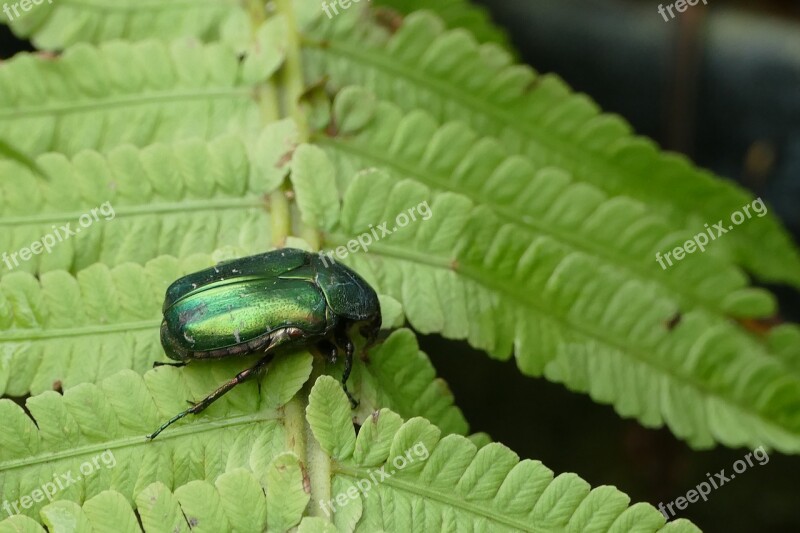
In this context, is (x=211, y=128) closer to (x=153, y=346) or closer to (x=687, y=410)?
(x=153, y=346)

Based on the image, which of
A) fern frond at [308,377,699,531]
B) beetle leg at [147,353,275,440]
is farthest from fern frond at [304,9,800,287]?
fern frond at [308,377,699,531]

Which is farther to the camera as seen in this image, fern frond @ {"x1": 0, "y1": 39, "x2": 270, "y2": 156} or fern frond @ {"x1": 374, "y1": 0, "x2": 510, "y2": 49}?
fern frond @ {"x1": 374, "y1": 0, "x2": 510, "y2": 49}

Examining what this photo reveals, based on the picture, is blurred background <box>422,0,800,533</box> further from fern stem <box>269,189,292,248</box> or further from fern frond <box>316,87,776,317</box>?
fern stem <box>269,189,292,248</box>

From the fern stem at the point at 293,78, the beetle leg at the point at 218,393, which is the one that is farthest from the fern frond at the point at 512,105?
the beetle leg at the point at 218,393

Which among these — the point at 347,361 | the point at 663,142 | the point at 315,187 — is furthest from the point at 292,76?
the point at 663,142

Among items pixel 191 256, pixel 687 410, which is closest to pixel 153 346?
pixel 191 256

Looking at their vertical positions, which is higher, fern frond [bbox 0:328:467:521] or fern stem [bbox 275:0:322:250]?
fern stem [bbox 275:0:322:250]

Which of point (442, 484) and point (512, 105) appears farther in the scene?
point (512, 105)

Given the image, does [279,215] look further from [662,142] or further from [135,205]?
[662,142]
